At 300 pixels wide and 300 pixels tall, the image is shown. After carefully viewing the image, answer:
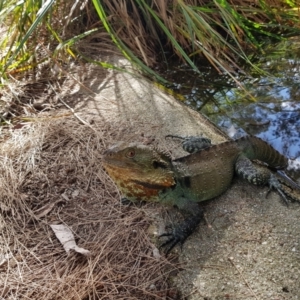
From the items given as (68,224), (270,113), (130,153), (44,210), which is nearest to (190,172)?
(130,153)

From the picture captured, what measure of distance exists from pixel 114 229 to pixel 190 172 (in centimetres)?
59

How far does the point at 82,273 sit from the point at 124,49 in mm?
2324

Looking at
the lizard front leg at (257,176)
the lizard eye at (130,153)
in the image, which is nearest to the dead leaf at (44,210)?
the lizard eye at (130,153)

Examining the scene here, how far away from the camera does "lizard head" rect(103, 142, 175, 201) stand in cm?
256

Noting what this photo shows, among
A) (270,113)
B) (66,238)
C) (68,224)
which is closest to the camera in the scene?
(66,238)

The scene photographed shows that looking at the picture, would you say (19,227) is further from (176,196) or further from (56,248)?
(176,196)

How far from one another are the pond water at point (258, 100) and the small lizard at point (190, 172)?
1.26 feet

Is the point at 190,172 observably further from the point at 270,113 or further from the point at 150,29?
the point at 150,29

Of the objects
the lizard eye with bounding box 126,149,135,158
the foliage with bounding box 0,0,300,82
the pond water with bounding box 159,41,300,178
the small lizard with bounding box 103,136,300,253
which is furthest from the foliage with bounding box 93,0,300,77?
the lizard eye with bounding box 126,149,135,158

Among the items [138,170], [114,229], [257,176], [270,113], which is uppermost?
[138,170]

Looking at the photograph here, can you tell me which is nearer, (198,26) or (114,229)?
(114,229)

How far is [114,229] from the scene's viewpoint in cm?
272

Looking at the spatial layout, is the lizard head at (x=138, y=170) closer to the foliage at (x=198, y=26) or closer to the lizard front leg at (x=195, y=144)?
the lizard front leg at (x=195, y=144)

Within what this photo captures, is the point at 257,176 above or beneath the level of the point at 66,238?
beneath
